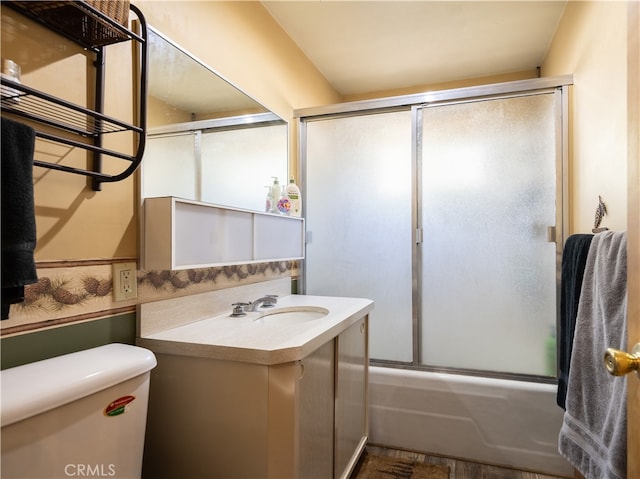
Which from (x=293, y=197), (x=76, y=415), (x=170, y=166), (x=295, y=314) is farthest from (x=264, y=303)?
(x=76, y=415)

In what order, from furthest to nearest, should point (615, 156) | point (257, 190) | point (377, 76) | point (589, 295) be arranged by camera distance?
point (377, 76) → point (257, 190) → point (615, 156) → point (589, 295)

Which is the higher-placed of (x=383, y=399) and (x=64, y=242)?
(x=64, y=242)

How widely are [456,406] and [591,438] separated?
992 mm

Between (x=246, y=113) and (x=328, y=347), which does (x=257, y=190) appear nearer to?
(x=246, y=113)

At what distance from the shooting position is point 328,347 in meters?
1.46

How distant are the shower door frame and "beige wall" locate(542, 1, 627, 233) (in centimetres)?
4

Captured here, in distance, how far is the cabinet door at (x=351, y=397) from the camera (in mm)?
1582

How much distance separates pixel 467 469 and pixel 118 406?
5.90 ft

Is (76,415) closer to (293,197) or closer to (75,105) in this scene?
(75,105)

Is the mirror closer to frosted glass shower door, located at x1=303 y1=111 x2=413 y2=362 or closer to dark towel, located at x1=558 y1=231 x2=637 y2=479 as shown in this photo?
frosted glass shower door, located at x1=303 y1=111 x2=413 y2=362

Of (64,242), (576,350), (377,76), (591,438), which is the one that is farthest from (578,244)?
(377,76)

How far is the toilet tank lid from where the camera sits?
0.74 metres

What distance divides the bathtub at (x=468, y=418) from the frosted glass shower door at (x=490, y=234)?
13cm

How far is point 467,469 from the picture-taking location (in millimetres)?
1947
